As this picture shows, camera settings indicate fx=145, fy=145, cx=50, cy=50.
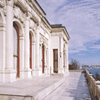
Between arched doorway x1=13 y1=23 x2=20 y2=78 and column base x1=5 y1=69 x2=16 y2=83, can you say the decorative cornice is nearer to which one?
arched doorway x1=13 y1=23 x2=20 y2=78

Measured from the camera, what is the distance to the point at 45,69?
2694 centimetres

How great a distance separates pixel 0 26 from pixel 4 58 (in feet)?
8.89

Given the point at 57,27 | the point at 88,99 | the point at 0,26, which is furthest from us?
the point at 57,27

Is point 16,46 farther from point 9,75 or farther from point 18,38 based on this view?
point 9,75

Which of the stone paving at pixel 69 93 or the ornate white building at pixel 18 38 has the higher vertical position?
the ornate white building at pixel 18 38

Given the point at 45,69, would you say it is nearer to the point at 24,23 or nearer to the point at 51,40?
the point at 51,40

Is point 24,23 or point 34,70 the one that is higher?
point 24,23

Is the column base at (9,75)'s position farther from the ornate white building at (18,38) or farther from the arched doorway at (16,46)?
the arched doorway at (16,46)

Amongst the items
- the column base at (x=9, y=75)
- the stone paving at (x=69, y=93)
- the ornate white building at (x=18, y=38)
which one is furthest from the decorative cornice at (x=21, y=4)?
the stone paving at (x=69, y=93)

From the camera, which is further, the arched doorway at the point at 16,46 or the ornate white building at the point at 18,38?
the arched doorway at the point at 16,46

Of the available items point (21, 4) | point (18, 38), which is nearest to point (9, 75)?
point (18, 38)

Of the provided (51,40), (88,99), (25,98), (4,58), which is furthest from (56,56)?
(25,98)

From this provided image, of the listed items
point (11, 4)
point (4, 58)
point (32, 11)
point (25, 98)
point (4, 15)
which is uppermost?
point (32, 11)

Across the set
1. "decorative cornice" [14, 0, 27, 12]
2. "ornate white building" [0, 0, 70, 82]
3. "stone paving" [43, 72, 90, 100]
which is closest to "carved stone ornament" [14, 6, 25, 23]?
"ornate white building" [0, 0, 70, 82]
